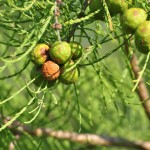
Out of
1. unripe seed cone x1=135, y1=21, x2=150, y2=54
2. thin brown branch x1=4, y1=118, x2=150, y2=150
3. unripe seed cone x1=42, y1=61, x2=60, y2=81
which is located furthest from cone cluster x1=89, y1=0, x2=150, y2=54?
thin brown branch x1=4, y1=118, x2=150, y2=150

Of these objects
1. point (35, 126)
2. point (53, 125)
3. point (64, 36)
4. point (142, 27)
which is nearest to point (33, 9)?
point (64, 36)

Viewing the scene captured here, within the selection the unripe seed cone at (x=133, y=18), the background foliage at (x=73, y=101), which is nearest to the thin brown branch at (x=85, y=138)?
the background foliage at (x=73, y=101)

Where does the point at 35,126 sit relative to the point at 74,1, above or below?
below

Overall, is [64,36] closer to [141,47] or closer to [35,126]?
[141,47]

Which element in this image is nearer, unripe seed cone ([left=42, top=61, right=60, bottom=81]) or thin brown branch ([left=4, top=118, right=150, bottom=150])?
unripe seed cone ([left=42, top=61, right=60, bottom=81])

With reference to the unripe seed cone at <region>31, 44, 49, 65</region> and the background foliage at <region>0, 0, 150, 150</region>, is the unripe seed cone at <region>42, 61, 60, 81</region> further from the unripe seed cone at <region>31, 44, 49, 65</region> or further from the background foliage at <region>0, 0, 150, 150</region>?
the background foliage at <region>0, 0, 150, 150</region>

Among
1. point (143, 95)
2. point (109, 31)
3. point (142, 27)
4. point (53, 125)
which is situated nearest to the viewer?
point (142, 27)

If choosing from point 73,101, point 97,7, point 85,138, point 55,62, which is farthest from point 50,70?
point 73,101
